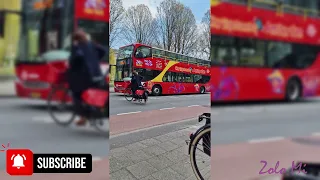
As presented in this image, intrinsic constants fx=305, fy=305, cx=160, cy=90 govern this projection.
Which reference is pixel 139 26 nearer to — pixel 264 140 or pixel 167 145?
pixel 167 145

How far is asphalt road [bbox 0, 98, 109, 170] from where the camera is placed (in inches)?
46.5

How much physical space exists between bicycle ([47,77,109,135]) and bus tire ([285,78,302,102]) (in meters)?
0.88

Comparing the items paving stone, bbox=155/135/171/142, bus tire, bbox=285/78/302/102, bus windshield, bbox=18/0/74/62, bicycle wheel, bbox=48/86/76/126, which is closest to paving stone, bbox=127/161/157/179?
paving stone, bbox=155/135/171/142

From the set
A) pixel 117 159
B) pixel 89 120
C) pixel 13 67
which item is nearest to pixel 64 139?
pixel 89 120

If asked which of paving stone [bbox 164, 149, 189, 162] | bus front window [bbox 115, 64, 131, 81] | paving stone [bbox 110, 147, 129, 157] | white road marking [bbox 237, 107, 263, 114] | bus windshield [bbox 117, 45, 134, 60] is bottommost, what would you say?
paving stone [bbox 164, 149, 189, 162]

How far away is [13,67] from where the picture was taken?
1.15 metres

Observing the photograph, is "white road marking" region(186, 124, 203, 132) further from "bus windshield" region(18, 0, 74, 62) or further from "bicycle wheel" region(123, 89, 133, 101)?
"bus windshield" region(18, 0, 74, 62)

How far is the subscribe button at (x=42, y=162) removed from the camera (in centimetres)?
124

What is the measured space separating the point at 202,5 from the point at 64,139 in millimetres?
768

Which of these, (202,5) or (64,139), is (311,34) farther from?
(64,139)

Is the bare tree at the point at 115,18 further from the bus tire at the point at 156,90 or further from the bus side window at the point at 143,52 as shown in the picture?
the bus tire at the point at 156,90

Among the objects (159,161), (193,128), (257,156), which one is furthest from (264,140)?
(159,161)

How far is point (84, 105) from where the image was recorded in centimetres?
124

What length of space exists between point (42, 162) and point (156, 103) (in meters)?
0.54
